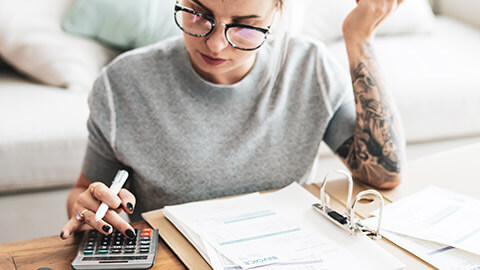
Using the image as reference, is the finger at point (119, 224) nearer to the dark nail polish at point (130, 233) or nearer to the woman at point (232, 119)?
the dark nail polish at point (130, 233)

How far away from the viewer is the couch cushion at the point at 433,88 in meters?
2.11

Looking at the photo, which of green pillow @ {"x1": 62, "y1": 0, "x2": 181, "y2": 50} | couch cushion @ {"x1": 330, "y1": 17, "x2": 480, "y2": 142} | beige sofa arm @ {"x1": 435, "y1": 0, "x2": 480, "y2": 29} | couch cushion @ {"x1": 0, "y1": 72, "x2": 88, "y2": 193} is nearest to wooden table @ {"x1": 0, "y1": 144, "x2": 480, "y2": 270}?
couch cushion @ {"x1": 330, "y1": 17, "x2": 480, "y2": 142}

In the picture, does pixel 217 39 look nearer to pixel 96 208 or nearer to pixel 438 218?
pixel 96 208

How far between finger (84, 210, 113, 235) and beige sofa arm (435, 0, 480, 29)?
2.45 metres

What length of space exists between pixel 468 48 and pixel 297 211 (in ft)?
6.12

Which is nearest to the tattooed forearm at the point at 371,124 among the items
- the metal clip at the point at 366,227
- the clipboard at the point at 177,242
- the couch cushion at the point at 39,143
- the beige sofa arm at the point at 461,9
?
the metal clip at the point at 366,227

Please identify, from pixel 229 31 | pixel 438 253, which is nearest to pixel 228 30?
pixel 229 31

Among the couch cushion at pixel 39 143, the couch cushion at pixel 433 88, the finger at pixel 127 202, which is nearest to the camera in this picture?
the finger at pixel 127 202

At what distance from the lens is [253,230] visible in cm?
90

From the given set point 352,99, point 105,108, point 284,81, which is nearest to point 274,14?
point 284,81

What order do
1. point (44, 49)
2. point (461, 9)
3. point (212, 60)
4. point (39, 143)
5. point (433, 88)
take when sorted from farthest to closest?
point (461, 9) → point (433, 88) → point (44, 49) → point (39, 143) → point (212, 60)

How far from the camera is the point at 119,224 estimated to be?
878 millimetres

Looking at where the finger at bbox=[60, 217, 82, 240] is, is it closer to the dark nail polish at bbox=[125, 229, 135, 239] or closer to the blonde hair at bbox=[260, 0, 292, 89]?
the dark nail polish at bbox=[125, 229, 135, 239]

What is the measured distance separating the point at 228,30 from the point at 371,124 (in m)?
0.36
